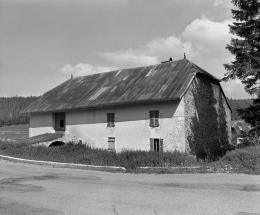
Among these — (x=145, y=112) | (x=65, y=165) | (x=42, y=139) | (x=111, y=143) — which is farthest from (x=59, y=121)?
(x=65, y=165)

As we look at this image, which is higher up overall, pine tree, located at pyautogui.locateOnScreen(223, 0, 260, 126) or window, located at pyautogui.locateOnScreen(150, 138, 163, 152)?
pine tree, located at pyautogui.locateOnScreen(223, 0, 260, 126)

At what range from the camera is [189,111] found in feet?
66.1

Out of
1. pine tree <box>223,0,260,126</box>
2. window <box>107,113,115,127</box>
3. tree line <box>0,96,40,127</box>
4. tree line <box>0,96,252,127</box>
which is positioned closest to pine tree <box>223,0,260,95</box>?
pine tree <box>223,0,260,126</box>

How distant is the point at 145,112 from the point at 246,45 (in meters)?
8.44

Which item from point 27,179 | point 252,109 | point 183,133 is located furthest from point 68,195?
point 252,109

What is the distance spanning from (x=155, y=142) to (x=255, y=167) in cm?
977

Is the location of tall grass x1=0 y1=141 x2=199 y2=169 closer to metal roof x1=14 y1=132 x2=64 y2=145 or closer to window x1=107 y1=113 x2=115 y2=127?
metal roof x1=14 y1=132 x2=64 y2=145

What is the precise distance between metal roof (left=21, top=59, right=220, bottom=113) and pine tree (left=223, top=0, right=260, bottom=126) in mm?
3292

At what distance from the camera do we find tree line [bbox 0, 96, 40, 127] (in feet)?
330

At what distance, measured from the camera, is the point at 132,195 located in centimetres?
782

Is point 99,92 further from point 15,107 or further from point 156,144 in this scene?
point 15,107

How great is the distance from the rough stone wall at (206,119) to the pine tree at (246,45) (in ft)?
9.80

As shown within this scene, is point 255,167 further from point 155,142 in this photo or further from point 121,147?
point 121,147

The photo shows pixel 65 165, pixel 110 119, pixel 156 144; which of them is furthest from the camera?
pixel 110 119
